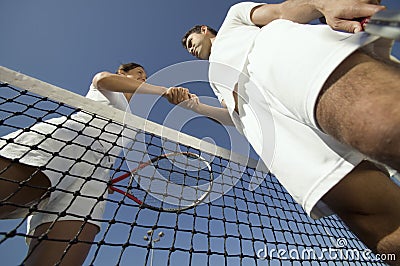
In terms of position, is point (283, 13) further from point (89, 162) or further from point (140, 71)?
point (140, 71)

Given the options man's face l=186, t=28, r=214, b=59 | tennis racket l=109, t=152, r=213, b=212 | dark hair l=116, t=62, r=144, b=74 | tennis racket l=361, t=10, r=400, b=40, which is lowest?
tennis racket l=109, t=152, r=213, b=212

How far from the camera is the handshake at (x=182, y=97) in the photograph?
200 centimetres

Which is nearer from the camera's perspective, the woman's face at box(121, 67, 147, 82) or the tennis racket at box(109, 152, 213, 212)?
the tennis racket at box(109, 152, 213, 212)

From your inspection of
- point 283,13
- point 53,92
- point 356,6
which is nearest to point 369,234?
point 356,6

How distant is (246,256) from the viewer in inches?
66.9

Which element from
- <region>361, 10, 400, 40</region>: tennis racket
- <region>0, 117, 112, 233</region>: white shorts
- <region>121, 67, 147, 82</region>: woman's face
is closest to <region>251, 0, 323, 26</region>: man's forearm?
<region>361, 10, 400, 40</region>: tennis racket

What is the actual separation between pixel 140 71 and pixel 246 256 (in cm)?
165

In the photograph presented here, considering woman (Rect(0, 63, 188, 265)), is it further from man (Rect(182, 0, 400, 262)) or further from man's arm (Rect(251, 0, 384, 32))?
man's arm (Rect(251, 0, 384, 32))

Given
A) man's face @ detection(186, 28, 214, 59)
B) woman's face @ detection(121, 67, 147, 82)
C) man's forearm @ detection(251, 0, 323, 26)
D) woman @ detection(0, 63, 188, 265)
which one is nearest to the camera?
man's forearm @ detection(251, 0, 323, 26)

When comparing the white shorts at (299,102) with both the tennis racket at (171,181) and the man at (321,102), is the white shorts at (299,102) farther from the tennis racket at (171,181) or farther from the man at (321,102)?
the tennis racket at (171,181)

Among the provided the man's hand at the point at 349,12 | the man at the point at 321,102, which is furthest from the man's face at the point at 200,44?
the man's hand at the point at 349,12

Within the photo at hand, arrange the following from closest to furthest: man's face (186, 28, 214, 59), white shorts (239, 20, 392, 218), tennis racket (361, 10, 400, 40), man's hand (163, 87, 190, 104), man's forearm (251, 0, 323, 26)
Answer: tennis racket (361, 10, 400, 40) → white shorts (239, 20, 392, 218) → man's forearm (251, 0, 323, 26) → man's face (186, 28, 214, 59) → man's hand (163, 87, 190, 104)

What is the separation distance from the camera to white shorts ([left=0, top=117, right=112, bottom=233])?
4.54 ft

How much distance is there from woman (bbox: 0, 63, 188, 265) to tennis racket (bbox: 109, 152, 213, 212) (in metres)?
0.30
